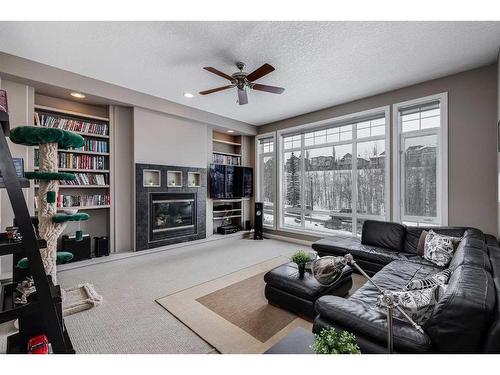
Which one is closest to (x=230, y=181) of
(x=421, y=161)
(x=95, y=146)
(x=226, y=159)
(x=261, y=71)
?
(x=226, y=159)

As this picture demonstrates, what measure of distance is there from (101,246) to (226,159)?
334cm

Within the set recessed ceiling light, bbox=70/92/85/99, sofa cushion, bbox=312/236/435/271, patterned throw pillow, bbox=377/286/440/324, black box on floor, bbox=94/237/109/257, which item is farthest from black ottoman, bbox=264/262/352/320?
recessed ceiling light, bbox=70/92/85/99

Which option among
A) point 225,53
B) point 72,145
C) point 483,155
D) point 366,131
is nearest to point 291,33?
point 225,53

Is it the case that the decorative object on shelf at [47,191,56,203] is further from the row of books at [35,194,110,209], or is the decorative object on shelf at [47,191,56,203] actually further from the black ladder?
the row of books at [35,194,110,209]

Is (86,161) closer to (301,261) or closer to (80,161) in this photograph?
(80,161)

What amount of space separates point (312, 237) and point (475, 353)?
4.13 m

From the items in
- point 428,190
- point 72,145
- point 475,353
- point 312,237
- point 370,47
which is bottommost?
point 312,237

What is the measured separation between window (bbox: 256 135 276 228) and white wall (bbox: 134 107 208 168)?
158 cm

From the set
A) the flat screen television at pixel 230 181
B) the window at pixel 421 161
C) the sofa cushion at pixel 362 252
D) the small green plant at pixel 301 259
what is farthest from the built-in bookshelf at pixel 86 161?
the window at pixel 421 161

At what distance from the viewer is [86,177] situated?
3996 millimetres

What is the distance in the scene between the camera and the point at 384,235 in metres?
3.60

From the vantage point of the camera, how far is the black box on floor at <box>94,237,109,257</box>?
3.97 meters

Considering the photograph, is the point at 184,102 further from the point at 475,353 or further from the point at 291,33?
the point at 475,353

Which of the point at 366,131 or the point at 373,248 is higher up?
the point at 366,131
